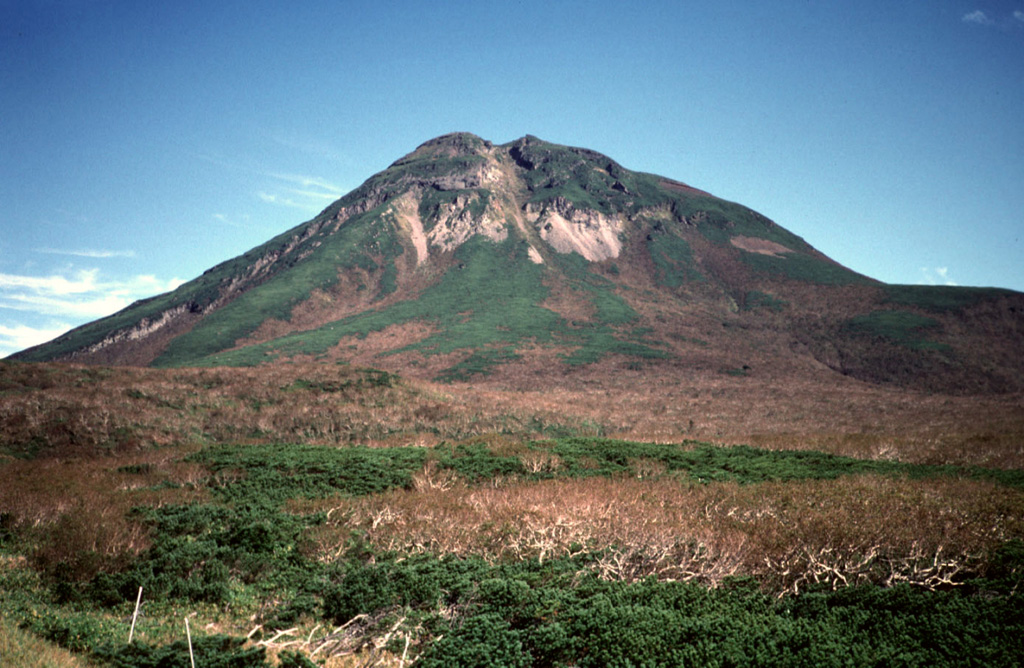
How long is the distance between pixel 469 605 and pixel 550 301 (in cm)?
8093

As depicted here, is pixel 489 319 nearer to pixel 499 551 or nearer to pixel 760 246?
pixel 499 551

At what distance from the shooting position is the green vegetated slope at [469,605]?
6.98 meters

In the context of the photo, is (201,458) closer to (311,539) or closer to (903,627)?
(311,539)

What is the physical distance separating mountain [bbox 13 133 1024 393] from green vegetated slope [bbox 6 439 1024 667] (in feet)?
147

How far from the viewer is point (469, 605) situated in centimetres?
889

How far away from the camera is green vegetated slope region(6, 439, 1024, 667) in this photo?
22.9ft

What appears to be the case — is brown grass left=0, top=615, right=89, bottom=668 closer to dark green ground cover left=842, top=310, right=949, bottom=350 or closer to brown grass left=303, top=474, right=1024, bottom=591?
brown grass left=303, top=474, right=1024, bottom=591

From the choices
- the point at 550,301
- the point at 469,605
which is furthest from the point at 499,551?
the point at 550,301

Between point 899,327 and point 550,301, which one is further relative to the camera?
point 550,301

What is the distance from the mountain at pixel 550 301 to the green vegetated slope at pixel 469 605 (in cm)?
4479

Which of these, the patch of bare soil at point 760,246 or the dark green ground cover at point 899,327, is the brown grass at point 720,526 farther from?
the patch of bare soil at point 760,246

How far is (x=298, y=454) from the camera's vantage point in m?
19.8

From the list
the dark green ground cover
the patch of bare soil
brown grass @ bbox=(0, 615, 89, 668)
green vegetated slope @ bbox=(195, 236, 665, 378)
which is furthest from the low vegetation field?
the patch of bare soil

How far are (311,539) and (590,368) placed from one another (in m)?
49.1
